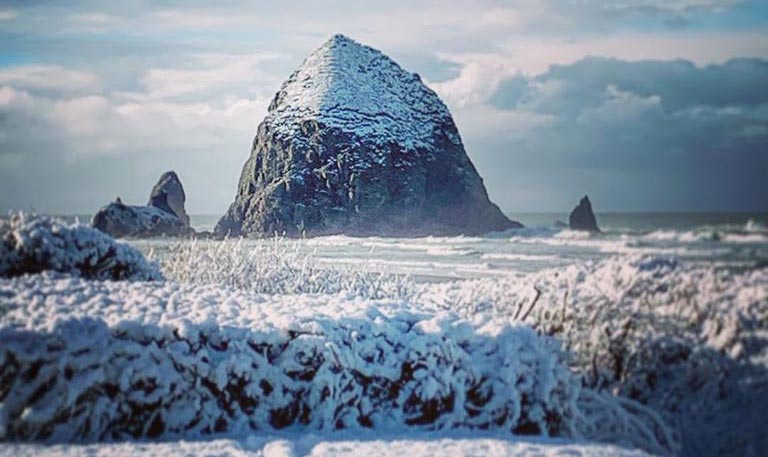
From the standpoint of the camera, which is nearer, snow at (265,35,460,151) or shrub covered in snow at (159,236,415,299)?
snow at (265,35,460,151)

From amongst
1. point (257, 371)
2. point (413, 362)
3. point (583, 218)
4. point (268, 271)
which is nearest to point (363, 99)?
point (268, 271)

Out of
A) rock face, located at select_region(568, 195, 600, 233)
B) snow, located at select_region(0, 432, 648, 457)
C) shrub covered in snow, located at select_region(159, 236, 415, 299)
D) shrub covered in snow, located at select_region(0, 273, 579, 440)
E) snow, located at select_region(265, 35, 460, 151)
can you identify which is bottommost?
snow, located at select_region(0, 432, 648, 457)

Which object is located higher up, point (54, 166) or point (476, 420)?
point (54, 166)

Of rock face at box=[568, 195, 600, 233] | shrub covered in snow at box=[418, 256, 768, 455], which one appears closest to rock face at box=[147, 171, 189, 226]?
shrub covered in snow at box=[418, 256, 768, 455]

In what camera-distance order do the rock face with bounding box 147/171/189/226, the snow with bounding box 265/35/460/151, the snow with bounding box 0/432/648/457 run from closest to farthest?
the snow with bounding box 0/432/648/457 → the snow with bounding box 265/35/460/151 → the rock face with bounding box 147/171/189/226

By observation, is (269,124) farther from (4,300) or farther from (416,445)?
(416,445)

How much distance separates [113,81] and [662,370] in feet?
16.0

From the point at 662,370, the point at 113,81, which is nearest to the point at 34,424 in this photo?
the point at 113,81

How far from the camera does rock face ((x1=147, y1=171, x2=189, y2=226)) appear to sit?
7.04 metres

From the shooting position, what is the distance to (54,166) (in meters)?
7.07

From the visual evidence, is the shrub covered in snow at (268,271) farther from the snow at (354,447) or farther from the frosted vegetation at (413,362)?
the snow at (354,447)

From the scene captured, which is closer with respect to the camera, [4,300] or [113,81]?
[4,300]

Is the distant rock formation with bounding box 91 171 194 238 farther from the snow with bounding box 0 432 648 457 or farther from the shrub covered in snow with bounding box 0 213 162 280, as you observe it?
the snow with bounding box 0 432 648 457

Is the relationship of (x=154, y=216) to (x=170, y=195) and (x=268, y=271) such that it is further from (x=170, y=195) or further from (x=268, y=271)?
(x=268, y=271)
